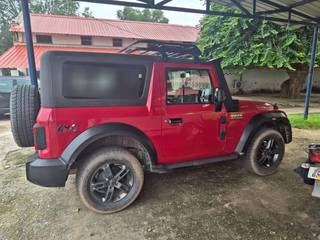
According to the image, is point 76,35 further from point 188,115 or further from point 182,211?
point 182,211

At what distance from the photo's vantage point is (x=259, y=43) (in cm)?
1236

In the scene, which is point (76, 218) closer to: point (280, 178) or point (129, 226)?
point (129, 226)

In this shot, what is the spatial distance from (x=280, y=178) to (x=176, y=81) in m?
2.48

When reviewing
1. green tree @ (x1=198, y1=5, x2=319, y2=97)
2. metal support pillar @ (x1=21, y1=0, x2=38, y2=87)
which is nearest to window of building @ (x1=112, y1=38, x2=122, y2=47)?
green tree @ (x1=198, y1=5, x2=319, y2=97)

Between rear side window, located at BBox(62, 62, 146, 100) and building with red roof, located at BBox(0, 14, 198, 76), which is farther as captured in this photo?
building with red roof, located at BBox(0, 14, 198, 76)

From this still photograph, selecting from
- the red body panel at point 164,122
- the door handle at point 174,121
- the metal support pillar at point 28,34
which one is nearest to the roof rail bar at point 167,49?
the red body panel at point 164,122

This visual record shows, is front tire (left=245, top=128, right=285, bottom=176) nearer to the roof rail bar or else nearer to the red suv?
the red suv

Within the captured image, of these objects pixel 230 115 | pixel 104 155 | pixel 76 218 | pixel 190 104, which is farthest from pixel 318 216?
pixel 76 218

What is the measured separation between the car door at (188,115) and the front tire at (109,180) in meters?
0.52

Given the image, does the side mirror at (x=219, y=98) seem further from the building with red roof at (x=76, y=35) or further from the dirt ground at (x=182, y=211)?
the building with red roof at (x=76, y=35)

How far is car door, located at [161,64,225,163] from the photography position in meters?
3.14

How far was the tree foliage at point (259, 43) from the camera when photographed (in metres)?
11.6

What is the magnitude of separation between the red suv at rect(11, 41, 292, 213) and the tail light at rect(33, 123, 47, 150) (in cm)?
1

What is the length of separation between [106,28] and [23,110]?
1969 centimetres
